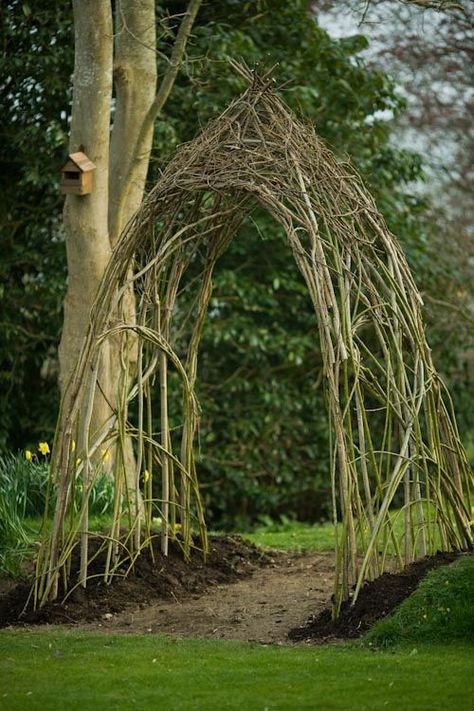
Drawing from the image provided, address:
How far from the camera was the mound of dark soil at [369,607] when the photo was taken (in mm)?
5023

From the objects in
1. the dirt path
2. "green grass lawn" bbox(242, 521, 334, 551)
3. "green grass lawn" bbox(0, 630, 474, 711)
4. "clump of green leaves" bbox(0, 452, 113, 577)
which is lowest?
"green grass lawn" bbox(0, 630, 474, 711)

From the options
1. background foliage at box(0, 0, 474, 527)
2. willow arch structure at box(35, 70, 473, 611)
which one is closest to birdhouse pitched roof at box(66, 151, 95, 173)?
willow arch structure at box(35, 70, 473, 611)

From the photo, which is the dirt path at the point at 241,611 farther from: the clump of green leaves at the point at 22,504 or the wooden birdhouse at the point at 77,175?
the wooden birdhouse at the point at 77,175

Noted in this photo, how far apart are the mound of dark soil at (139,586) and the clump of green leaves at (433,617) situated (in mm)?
1584

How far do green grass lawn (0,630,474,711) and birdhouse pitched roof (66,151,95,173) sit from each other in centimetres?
378

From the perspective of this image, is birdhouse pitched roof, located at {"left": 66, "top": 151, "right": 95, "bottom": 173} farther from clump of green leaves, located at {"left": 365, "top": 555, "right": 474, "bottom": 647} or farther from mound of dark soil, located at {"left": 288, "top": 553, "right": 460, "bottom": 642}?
clump of green leaves, located at {"left": 365, "top": 555, "right": 474, "bottom": 647}

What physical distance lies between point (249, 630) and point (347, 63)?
23.3ft

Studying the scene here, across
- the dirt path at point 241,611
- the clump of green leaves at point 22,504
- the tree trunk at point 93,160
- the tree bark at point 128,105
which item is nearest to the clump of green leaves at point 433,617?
the dirt path at point 241,611

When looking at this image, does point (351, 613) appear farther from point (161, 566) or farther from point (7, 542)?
point (7, 542)

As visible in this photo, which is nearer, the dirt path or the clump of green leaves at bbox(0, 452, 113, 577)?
the dirt path

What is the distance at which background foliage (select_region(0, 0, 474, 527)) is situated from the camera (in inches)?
400

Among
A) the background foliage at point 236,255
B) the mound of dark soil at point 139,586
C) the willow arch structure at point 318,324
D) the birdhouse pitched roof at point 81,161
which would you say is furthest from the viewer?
the background foliage at point 236,255

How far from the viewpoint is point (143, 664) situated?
15.2ft

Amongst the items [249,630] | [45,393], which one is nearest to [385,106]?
[45,393]
